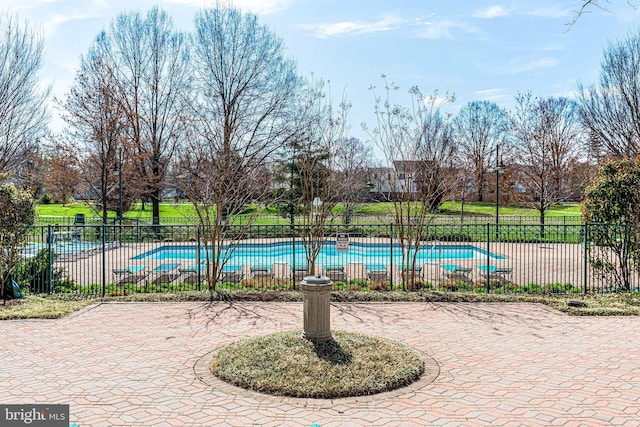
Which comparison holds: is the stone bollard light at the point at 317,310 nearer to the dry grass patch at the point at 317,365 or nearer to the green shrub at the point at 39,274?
the dry grass patch at the point at 317,365

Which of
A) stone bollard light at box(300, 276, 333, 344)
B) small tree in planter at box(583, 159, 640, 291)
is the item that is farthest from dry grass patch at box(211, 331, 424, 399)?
small tree in planter at box(583, 159, 640, 291)

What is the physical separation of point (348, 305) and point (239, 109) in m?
20.4

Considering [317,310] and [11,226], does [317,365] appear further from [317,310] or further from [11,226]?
[11,226]

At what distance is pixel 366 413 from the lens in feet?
16.0

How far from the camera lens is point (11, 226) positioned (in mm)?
10469

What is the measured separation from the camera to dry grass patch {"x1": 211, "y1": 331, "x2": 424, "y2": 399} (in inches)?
214

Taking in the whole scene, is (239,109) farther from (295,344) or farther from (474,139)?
(474,139)

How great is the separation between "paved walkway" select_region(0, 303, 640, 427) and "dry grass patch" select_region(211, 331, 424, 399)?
0.17 metres

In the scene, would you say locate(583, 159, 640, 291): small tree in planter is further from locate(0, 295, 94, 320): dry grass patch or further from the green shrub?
the green shrub

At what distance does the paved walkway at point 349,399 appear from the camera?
4.84 meters

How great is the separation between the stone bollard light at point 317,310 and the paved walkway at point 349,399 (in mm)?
1438

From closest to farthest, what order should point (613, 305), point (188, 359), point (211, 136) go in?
point (188, 359)
point (613, 305)
point (211, 136)

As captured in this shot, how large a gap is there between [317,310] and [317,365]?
961 millimetres

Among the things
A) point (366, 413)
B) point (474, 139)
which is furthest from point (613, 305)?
point (474, 139)
